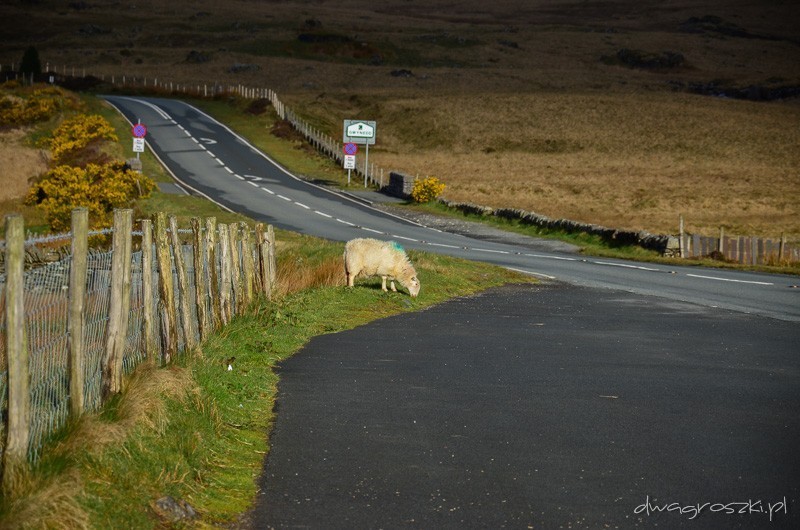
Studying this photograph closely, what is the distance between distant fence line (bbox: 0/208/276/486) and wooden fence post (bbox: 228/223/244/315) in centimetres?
202

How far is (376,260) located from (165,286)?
36.4 feet

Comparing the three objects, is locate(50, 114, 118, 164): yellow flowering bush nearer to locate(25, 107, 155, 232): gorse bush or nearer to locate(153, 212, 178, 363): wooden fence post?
locate(25, 107, 155, 232): gorse bush

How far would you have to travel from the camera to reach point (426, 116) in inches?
3905

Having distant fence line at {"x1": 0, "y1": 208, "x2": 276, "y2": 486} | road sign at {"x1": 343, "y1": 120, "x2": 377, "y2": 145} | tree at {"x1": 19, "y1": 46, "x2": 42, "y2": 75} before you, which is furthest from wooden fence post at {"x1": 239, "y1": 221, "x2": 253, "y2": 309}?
tree at {"x1": 19, "y1": 46, "x2": 42, "y2": 75}

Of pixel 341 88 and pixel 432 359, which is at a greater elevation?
pixel 341 88

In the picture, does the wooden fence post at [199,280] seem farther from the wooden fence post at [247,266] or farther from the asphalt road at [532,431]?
the wooden fence post at [247,266]

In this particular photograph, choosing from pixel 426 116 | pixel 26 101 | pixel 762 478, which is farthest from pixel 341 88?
pixel 762 478

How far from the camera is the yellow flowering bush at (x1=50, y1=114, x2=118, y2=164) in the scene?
55.8 meters

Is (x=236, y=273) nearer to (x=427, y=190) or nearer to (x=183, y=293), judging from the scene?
(x=183, y=293)

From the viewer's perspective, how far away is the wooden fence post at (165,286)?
12.3 meters

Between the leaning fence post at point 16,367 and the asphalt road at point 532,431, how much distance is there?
5.85 ft

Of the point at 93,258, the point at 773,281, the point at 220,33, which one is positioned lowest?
the point at 773,281

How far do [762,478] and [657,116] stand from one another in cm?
9598

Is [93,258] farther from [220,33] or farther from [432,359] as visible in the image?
[220,33]
